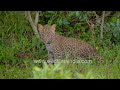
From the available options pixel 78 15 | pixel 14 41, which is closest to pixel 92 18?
pixel 78 15

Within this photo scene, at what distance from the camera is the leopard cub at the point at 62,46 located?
5172mm

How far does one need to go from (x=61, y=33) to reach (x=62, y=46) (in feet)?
0.45

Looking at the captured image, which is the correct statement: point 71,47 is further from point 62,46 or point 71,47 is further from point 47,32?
point 47,32

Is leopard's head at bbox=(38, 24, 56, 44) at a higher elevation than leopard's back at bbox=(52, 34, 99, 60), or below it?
higher

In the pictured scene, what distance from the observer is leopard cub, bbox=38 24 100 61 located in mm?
5172

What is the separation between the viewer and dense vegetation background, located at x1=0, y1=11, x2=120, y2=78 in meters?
5.07

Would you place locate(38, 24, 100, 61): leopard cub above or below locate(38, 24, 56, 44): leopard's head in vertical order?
below

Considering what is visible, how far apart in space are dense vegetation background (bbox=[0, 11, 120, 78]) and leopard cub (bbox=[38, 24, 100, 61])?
0.06 meters

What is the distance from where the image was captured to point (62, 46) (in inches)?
207

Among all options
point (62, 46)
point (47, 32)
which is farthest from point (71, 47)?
point (47, 32)

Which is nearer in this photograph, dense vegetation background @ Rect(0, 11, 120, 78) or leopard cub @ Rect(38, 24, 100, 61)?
dense vegetation background @ Rect(0, 11, 120, 78)

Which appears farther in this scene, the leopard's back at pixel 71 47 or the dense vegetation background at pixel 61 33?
the leopard's back at pixel 71 47

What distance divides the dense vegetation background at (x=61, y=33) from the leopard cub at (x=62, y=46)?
0.06 metres
